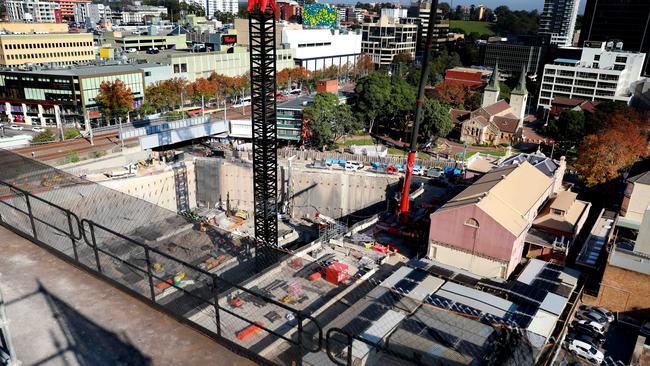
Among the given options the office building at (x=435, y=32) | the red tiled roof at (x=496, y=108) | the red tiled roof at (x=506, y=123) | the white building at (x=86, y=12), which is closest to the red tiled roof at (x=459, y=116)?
the red tiled roof at (x=496, y=108)

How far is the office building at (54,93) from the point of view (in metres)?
43.9

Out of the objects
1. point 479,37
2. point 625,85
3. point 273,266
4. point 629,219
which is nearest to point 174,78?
point 273,266

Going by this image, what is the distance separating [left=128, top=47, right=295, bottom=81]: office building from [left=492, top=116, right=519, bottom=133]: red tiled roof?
34726 mm

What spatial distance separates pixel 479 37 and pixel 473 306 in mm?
123035

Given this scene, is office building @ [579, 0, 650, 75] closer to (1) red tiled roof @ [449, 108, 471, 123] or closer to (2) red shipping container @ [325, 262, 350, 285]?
(1) red tiled roof @ [449, 108, 471, 123]

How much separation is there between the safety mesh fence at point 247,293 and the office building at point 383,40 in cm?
8298

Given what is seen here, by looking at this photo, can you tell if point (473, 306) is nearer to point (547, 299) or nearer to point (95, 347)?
point (547, 299)

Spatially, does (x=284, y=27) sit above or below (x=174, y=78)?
above

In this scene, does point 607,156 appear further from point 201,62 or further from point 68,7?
point 68,7

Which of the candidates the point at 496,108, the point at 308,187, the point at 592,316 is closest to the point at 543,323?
the point at 592,316

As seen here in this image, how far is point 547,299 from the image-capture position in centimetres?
1742

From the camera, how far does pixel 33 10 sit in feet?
367

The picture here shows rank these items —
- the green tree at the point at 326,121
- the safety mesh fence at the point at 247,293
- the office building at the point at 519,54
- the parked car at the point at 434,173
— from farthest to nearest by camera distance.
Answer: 1. the office building at the point at 519,54
2. the green tree at the point at 326,121
3. the parked car at the point at 434,173
4. the safety mesh fence at the point at 247,293

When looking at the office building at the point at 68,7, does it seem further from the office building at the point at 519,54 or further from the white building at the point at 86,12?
the office building at the point at 519,54
